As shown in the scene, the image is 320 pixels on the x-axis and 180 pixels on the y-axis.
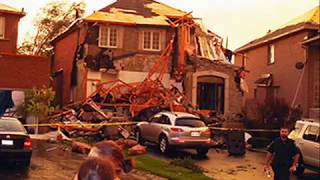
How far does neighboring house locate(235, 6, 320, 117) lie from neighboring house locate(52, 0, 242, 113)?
2840mm

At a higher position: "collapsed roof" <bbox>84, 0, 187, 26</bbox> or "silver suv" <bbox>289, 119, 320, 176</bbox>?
"collapsed roof" <bbox>84, 0, 187, 26</bbox>

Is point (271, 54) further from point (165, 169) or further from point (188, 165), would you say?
point (165, 169)

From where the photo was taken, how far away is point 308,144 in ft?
54.2

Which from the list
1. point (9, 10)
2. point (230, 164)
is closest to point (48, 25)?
point (9, 10)

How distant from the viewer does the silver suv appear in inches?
633

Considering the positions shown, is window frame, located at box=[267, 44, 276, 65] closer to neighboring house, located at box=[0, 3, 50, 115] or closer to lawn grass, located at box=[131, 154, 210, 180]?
neighboring house, located at box=[0, 3, 50, 115]

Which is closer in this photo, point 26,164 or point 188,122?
point 26,164

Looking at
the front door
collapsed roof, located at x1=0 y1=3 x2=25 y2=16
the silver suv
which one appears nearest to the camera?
the silver suv

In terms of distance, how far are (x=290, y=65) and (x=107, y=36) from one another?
10633mm

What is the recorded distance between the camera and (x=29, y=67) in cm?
3036

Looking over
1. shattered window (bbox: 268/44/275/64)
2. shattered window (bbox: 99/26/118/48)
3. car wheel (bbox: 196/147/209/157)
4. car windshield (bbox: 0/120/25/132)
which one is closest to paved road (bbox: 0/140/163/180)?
car windshield (bbox: 0/120/25/132)

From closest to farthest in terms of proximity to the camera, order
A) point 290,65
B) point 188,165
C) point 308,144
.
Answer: point 308,144 → point 188,165 → point 290,65

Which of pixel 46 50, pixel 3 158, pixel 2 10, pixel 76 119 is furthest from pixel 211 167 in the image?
pixel 46 50

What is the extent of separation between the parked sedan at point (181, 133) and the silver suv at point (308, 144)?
4.20 m
